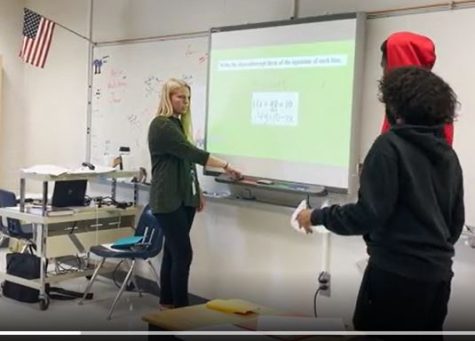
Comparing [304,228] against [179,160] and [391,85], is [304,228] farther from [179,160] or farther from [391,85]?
[179,160]

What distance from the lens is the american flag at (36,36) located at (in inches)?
204

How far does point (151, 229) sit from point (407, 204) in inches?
109

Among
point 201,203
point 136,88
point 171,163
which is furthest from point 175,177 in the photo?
point 136,88

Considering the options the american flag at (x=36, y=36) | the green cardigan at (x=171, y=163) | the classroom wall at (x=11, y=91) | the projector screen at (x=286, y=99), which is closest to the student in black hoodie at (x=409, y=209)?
the projector screen at (x=286, y=99)

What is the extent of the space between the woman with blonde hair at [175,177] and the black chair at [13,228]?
124 cm

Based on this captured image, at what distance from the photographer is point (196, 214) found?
4.42 meters

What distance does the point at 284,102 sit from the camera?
374 centimetres

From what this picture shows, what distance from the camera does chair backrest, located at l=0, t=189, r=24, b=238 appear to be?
4621 millimetres

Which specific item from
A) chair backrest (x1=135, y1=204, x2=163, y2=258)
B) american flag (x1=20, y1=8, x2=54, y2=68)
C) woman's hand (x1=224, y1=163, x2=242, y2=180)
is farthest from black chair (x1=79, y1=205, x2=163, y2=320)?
american flag (x1=20, y1=8, x2=54, y2=68)

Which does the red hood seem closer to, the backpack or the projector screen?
the projector screen

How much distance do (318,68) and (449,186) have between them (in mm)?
1776

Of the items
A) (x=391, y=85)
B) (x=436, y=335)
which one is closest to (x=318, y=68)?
(x=391, y=85)

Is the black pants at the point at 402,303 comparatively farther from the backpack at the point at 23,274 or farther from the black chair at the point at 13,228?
the black chair at the point at 13,228

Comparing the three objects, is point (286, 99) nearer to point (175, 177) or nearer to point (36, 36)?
point (175, 177)
